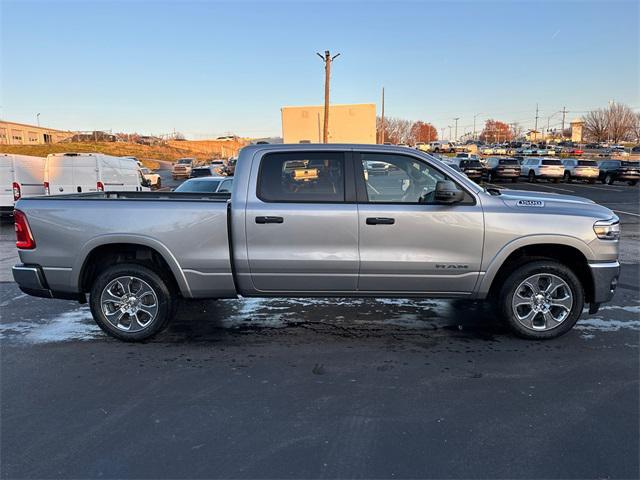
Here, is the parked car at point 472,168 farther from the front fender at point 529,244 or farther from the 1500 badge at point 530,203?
the front fender at point 529,244

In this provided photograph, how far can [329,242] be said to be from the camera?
4641mm

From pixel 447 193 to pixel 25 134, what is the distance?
114m

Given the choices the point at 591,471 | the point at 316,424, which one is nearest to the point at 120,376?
the point at 316,424

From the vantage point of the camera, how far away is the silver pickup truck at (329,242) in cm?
460

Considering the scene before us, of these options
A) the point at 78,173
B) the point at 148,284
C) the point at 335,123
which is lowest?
the point at 148,284

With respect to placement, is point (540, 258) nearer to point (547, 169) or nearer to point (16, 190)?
point (16, 190)

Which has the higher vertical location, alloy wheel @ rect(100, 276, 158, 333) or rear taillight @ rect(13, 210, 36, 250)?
rear taillight @ rect(13, 210, 36, 250)

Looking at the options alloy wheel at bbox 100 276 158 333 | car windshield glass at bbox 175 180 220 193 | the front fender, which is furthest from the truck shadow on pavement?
car windshield glass at bbox 175 180 220 193

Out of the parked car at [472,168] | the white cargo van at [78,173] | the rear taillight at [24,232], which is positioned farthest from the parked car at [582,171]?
the rear taillight at [24,232]

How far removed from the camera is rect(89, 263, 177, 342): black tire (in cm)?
478

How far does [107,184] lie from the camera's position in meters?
15.3

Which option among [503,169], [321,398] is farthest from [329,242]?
[503,169]

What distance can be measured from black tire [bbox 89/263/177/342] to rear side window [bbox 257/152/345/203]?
1348 millimetres

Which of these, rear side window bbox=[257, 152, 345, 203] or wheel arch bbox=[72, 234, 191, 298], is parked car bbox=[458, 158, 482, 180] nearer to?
rear side window bbox=[257, 152, 345, 203]
